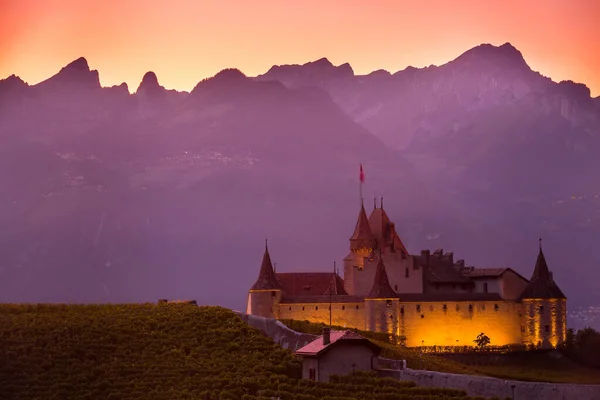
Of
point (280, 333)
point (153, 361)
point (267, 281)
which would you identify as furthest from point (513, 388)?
point (267, 281)

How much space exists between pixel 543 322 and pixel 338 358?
152ft

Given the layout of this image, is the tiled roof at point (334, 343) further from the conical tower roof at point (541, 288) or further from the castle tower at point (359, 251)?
the conical tower roof at point (541, 288)

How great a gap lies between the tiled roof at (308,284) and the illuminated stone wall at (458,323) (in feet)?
23.8

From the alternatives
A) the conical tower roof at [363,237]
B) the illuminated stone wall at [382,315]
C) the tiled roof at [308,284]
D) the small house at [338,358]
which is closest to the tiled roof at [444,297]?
the illuminated stone wall at [382,315]

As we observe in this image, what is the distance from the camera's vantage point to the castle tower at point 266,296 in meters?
109

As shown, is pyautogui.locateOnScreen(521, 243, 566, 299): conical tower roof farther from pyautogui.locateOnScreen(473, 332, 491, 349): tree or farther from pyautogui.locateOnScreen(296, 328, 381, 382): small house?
pyautogui.locateOnScreen(296, 328, 381, 382): small house

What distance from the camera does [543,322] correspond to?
11112 cm

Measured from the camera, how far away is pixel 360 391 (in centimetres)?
6328

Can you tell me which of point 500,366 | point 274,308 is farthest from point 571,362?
point 274,308

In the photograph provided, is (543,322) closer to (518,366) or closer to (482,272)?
(518,366)

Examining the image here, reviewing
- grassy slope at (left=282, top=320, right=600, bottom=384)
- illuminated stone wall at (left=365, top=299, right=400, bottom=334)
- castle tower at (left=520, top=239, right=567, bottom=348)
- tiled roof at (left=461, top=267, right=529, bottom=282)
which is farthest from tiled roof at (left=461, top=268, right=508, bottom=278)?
illuminated stone wall at (left=365, top=299, right=400, bottom=334)

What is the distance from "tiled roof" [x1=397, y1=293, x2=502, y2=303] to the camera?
109562 millimetres

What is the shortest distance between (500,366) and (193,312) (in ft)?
103

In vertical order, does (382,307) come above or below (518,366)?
above
